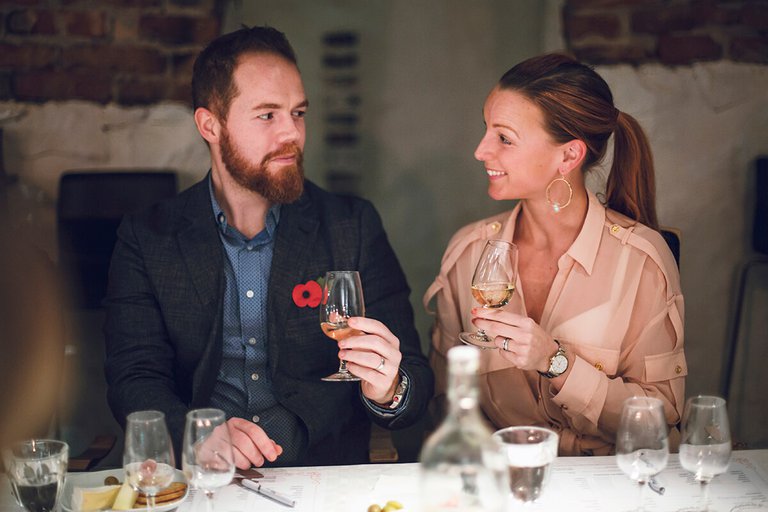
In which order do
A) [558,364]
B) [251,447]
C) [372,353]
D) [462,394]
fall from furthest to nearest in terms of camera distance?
[558,364] → [372,353] → [251,447] → [462,394]

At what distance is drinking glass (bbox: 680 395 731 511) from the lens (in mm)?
1326

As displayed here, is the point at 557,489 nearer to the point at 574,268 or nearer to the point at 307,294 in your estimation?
the point at 574,268

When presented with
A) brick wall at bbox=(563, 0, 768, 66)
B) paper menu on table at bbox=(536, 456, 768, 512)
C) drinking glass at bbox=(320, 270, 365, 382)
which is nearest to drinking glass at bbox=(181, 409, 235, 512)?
drinking glass at bbox=(320, 270, 365, 382)

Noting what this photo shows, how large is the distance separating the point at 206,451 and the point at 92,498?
0.94 ft

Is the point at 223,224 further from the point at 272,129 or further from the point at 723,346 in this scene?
the point at 723,346

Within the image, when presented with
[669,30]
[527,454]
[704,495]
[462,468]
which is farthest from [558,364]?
[669,30]

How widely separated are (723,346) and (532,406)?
129 centimetres

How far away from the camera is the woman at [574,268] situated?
199cm

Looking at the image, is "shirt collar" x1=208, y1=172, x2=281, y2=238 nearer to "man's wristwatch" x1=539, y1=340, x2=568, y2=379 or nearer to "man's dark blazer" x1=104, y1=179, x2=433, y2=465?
"man's dark blazer" x1=104, y1=179, x2=433, y2=465

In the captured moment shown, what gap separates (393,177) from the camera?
327 cm

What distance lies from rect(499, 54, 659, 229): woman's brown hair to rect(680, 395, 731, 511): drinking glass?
912 mm

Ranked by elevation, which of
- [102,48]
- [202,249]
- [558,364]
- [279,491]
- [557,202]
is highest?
[102,48]

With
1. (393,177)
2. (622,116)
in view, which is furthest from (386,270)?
(393,177)

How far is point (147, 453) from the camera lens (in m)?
1.28
